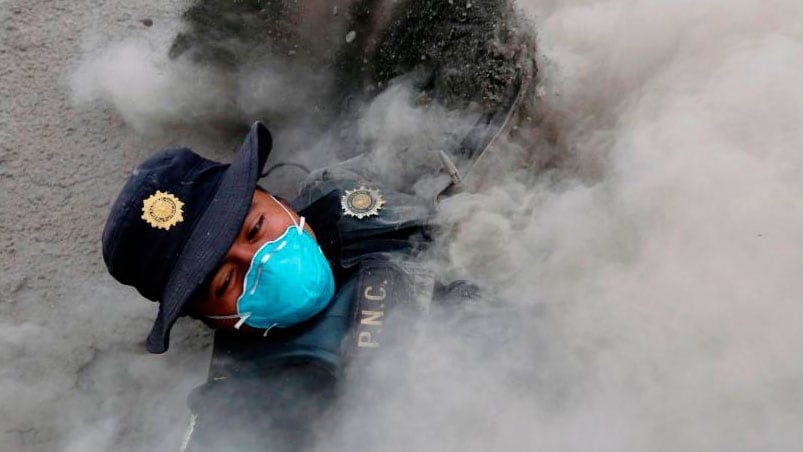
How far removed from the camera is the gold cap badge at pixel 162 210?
1.90 m

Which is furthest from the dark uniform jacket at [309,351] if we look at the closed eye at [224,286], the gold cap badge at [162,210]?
the gold cap badge at [162,210]

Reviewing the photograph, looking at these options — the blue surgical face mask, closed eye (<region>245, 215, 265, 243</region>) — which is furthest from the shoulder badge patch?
closed eye (<region>245, 215, 265, 243</region>)

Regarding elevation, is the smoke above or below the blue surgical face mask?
above

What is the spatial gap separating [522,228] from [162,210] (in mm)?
1170

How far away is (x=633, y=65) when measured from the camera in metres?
2.50

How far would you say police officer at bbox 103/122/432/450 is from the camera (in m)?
1.92

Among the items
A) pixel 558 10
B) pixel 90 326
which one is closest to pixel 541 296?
pixel 558 10

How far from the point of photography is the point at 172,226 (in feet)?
6.31

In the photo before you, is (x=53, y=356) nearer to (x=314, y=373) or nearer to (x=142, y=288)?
(x=142, y=288)

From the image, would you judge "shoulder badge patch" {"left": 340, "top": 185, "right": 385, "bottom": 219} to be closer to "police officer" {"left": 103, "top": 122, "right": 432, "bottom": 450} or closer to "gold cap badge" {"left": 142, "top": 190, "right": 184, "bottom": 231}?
"police officer" {"left": 103, "top": 122, "right": 432, "bottom": 450}

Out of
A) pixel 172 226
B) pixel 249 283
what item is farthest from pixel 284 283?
pixel 172 226

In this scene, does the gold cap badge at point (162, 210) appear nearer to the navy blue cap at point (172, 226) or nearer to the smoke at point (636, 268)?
the navy blue cap at point (172, 226)

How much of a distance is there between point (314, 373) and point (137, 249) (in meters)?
0.63

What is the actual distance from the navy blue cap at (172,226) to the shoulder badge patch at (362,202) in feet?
1.38
